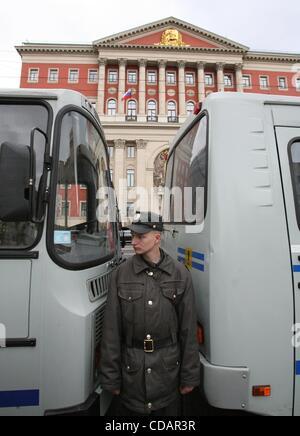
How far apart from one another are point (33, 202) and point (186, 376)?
157 cm

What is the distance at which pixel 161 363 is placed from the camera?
199 centimetres

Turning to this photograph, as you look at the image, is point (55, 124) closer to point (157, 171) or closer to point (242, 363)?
point (242, 363)

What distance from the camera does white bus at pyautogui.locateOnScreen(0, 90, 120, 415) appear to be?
1833 mm

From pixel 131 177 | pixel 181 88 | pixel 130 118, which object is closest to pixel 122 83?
pixel 130 118

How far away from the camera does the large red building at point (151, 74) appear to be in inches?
1706

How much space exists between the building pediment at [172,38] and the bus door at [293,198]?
51176 mm

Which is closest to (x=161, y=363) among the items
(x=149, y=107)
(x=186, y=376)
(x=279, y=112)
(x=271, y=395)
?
(x=186, y=376)

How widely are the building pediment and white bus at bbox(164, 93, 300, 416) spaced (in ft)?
168

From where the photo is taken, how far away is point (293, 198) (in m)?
2.13

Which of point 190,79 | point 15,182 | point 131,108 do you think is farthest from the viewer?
point 190,79

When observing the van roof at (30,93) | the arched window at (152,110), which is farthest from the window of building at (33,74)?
the van roof at (30,93)

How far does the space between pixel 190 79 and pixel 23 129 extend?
5084 cm

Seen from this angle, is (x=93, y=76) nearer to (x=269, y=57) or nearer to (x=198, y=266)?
(x=269, y=57)

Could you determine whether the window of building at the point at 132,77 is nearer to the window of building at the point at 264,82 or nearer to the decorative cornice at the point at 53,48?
the decorative cornice at the point at 53,48
